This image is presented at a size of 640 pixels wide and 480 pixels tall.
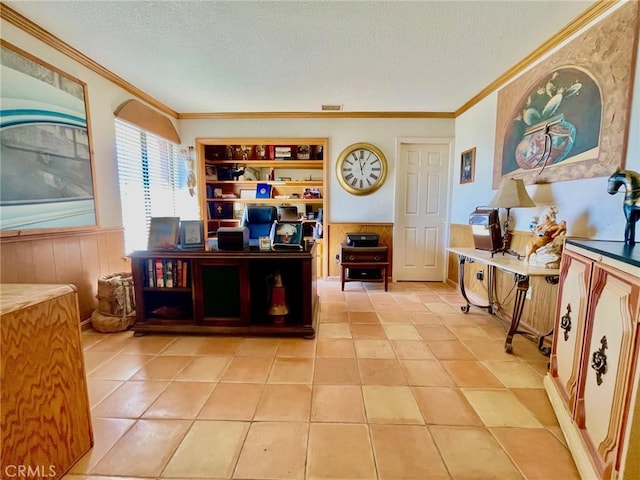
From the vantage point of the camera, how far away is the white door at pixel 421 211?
402cm

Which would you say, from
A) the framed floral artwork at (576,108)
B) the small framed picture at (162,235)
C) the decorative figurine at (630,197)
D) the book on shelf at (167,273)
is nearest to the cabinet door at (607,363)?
the decorative figurine at (630,197)

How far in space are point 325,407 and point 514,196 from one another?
2.13 m

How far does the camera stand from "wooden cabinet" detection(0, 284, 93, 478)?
961 millimetres

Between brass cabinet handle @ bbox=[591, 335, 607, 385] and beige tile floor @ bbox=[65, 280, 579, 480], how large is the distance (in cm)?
45

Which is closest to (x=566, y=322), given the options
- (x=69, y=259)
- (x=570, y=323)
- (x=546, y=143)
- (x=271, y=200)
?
(x=570, y=323)

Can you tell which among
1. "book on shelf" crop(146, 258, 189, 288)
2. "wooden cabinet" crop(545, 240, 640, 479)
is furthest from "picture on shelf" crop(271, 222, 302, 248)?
"wooden cabinet" crop(545, 240, 640, 479)

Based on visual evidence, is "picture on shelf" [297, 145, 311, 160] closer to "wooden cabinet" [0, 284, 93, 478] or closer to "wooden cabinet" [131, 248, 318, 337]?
"wooden cabinet" [131, 248, 318, 337]

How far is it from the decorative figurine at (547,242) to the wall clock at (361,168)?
2228mm

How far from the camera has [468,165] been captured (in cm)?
352

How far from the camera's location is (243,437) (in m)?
1.37

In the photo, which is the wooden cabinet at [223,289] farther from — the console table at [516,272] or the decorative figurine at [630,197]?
the decorative figurine at [630,197]

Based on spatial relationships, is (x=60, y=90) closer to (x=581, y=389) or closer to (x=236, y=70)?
(x=236, y=70)

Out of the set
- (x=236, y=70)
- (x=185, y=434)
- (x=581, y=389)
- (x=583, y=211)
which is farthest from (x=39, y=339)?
(x=583, y=211)

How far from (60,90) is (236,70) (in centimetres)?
142
